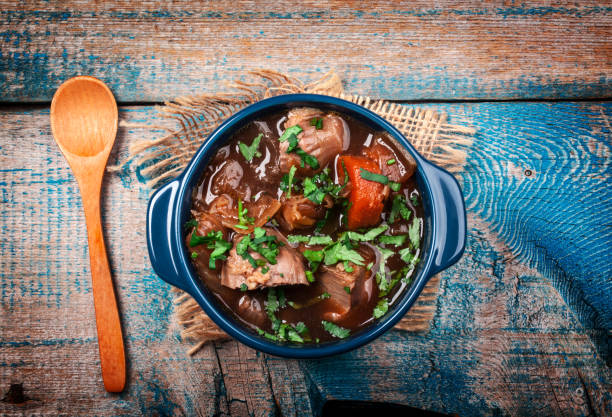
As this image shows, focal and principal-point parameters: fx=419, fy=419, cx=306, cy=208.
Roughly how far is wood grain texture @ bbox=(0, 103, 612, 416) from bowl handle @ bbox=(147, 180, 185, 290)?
1.48 ft

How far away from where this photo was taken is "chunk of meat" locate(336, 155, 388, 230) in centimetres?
149

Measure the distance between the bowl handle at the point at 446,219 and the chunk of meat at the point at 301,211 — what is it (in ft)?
1.26

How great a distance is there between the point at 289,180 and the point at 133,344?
3.73 feet

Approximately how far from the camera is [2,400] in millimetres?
2010

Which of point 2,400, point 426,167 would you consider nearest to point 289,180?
point 426,167

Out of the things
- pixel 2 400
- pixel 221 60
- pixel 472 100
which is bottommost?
pixel 2 400

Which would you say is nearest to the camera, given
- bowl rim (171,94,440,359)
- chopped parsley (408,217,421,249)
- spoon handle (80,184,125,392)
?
bowl rim (171,94,440,359)

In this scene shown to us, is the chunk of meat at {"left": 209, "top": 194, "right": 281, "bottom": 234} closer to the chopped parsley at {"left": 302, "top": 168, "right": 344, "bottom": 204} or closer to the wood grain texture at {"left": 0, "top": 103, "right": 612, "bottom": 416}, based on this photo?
the chopped parsley at {"left": 302, "top": 168, "right": 344, "bottom": 204}

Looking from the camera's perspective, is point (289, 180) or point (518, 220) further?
point (518, 220)

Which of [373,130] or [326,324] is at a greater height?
[373,130]

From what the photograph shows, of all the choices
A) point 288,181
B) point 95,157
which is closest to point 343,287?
point 288,181

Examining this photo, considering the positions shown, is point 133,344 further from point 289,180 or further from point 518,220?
point 518,220

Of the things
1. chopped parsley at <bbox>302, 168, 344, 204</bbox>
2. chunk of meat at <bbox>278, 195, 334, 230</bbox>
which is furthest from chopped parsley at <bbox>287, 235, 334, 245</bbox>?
chopped parsley at <bbox>302, 168, 344, 204</bbox>

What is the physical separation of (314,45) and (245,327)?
132 centimetres
